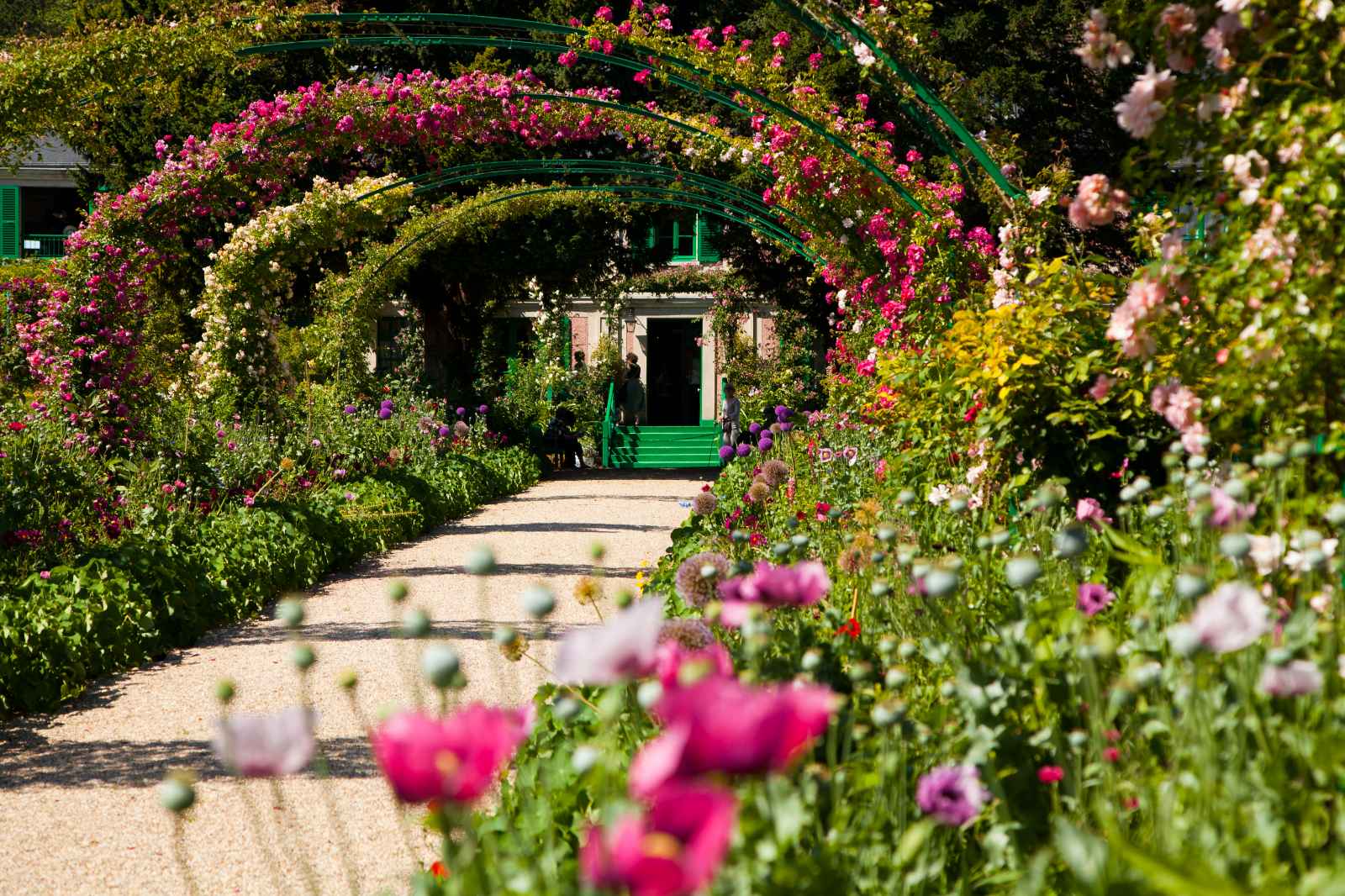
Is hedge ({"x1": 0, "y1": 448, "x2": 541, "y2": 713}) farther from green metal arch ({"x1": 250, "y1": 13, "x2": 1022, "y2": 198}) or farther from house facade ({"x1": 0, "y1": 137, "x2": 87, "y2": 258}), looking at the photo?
house facade ({"x1": 0, "y1": 137, "x2": 87, "y2": 258})

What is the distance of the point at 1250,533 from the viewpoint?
239 centimetres

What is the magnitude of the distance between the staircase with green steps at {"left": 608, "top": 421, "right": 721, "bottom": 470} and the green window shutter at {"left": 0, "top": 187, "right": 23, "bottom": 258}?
47.0 feet

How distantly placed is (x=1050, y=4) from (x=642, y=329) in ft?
38.1

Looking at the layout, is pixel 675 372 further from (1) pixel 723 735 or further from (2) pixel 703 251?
(1) pixel 723 735

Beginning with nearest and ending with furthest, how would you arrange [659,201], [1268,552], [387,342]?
[1268,552] → [659,201] → [387,342]

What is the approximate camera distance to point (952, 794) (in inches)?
65.3

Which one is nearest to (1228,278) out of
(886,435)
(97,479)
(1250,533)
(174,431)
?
(1250,533)

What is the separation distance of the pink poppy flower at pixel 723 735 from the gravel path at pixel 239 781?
28.5 inches

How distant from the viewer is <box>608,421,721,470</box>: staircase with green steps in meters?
19.5

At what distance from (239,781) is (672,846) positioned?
108 inches

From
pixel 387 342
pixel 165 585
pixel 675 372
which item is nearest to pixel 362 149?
pixel 165 585

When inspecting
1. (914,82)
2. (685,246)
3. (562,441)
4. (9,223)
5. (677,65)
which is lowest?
(562,441)

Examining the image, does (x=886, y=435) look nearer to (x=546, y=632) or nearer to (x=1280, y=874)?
(x=546, y=632)

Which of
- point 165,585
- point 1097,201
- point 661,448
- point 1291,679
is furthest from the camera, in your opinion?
point 661,448
